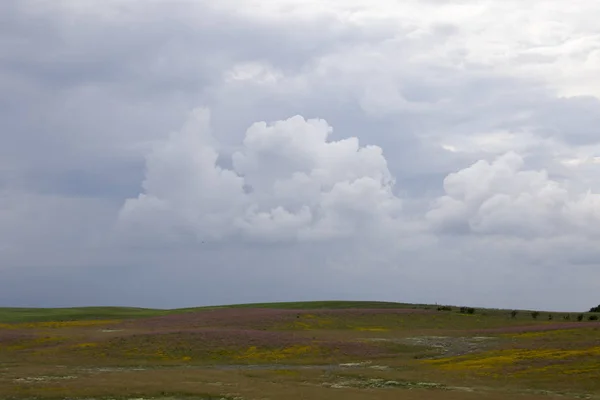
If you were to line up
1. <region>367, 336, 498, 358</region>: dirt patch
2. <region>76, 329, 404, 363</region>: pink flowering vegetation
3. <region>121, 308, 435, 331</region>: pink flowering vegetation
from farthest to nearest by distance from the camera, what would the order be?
<region>121, 308, 435, 331</region>: pink flowering vegetation → <region>367, 336, 498, 358</region>: dirt patch → <region>76, 329, 404, 363</region>: pink flowering vegetation

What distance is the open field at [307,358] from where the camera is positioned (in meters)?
39.1

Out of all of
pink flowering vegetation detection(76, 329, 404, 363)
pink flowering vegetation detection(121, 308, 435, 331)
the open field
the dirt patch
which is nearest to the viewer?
the open field

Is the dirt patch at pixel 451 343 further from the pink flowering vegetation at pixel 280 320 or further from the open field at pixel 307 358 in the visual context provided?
the pink flowering vegetation at pixel 280 320

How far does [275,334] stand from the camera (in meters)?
73.1

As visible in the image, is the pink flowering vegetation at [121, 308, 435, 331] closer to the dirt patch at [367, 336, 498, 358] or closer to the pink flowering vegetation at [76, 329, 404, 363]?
the pink flowering vegetation at [76, 329, 404, 363]

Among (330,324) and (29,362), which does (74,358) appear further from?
(330,324)

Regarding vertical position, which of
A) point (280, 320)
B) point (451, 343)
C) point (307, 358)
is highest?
point (280, 320)

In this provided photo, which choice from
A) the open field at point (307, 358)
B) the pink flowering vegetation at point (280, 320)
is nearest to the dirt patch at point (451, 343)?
the open field at point (307, 358)

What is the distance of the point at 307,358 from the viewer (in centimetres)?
6116

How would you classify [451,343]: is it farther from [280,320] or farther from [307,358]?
[280,320]

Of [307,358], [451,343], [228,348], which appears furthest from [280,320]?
[307,358]

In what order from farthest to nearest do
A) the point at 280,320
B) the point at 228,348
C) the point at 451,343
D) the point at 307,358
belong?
the point at 280,320 → the point at 451,343 → the point at 228,348 → the point at 307,358

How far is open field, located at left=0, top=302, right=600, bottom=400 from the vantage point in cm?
3912

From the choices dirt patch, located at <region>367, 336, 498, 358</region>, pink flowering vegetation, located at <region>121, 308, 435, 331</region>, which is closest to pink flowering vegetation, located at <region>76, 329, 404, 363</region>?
dirt patch, located at <region>367, 336, 498, 358</region>
